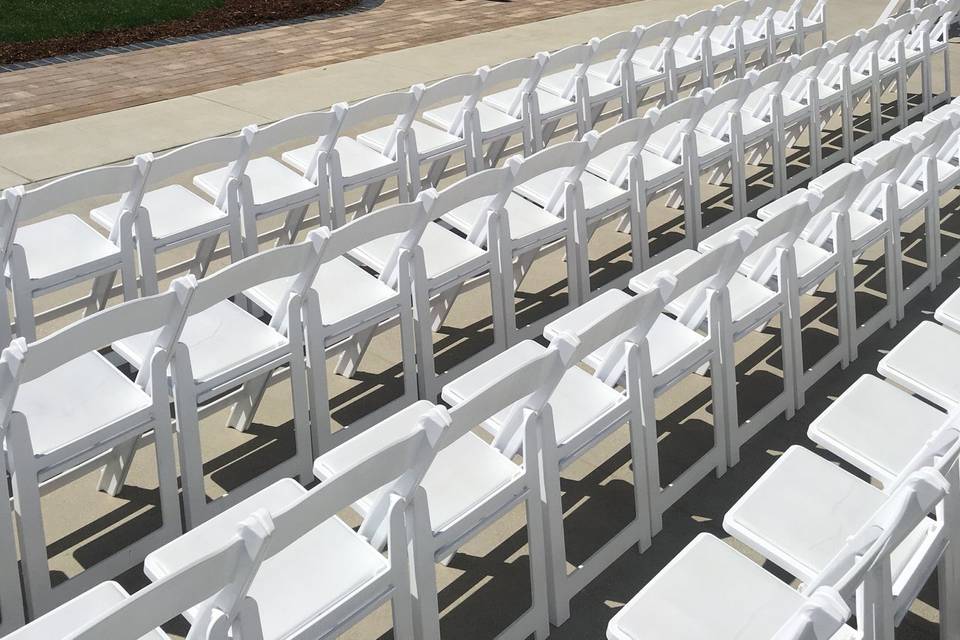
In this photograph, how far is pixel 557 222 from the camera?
4664 mm

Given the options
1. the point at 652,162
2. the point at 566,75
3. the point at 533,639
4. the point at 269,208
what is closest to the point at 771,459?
the point at 533,639

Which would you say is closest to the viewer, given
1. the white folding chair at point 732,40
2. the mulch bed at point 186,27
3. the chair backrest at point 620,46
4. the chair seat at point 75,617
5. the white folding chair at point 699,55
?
the chair seat at point 75,617

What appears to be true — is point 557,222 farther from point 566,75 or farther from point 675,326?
point 566,75

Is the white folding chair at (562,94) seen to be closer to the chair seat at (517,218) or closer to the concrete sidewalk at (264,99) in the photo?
the chair seat at (517,218)

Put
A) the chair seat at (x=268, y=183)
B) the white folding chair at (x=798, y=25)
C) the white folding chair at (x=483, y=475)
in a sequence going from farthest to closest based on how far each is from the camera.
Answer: the white folding chair at (x=798, y=25), the chair seat at (x=268, y=183), the white folding chair at (x=483, y=475)

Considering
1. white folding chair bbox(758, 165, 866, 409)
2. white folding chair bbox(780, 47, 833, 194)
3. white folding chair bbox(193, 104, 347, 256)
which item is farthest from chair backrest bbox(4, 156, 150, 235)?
white folding chair bbox(780, 47, 833, 194)

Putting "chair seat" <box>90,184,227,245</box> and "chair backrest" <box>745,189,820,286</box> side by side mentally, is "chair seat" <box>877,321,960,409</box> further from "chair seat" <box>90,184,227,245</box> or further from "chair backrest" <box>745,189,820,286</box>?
"chair seat" <box>90,184,227,245</box>

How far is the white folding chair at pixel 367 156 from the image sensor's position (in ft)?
16.8

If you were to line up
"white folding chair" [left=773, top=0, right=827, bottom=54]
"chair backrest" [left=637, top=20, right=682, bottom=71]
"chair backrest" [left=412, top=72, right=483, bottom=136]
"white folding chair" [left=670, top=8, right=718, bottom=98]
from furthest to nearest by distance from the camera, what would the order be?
"white folding chair" [left=773, top=0, right=827, bottom=54] → "white folding chair" [left=670, top=8, right=718, bottom=98] → "chair backrest" [left=637, top=20, right=682, bottom=71] → "chair backrest" [left=412, top=72, right=483, bottom=136]

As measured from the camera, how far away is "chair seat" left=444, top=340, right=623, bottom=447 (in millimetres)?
3211

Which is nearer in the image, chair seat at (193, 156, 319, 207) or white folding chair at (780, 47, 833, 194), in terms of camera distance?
chair seat at (193, 156, 319, 207)

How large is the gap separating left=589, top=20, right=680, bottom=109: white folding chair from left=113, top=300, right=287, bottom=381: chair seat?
13.3 feet

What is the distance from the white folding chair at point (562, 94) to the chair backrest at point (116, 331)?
139 inches

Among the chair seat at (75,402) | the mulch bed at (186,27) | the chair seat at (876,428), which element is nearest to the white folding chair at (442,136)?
the chair seat at (75,402)
